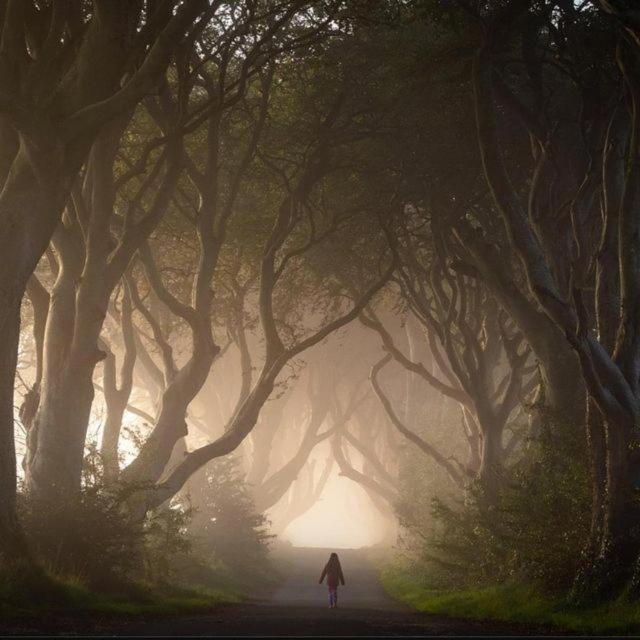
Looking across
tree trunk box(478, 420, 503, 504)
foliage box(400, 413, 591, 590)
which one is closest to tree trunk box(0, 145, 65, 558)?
foliage box(400, 413, 591, 590)

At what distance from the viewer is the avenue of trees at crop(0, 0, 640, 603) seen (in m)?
13.3

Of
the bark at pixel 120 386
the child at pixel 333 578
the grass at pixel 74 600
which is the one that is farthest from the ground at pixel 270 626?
the bark at pixel 120 386

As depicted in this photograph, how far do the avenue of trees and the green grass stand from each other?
0.47 meters

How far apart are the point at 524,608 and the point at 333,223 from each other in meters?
10.7

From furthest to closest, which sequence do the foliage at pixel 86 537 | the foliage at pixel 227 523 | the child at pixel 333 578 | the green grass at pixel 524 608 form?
the foliage at pixel 227 523 → the child at pixel 333 578 → the foliage at pixel 86 537 → the green grass at pixel 524 608

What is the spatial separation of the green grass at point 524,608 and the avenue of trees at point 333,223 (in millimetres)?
473

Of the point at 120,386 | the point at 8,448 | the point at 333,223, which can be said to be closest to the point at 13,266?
the point at 8,448

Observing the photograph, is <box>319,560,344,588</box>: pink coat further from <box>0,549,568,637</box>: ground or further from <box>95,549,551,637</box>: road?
<box>0,549,568,637</box>: ground

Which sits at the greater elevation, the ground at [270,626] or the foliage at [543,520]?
the foliage at [543,520]

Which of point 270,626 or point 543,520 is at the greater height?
point 543,520

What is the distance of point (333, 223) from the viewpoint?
71.3 ft

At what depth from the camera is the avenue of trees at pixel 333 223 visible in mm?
13266

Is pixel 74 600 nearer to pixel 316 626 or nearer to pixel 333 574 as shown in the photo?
pixel 316 626

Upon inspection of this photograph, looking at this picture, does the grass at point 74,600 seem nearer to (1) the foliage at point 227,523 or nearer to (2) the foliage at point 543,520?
(2) the foliage at point 543,520
